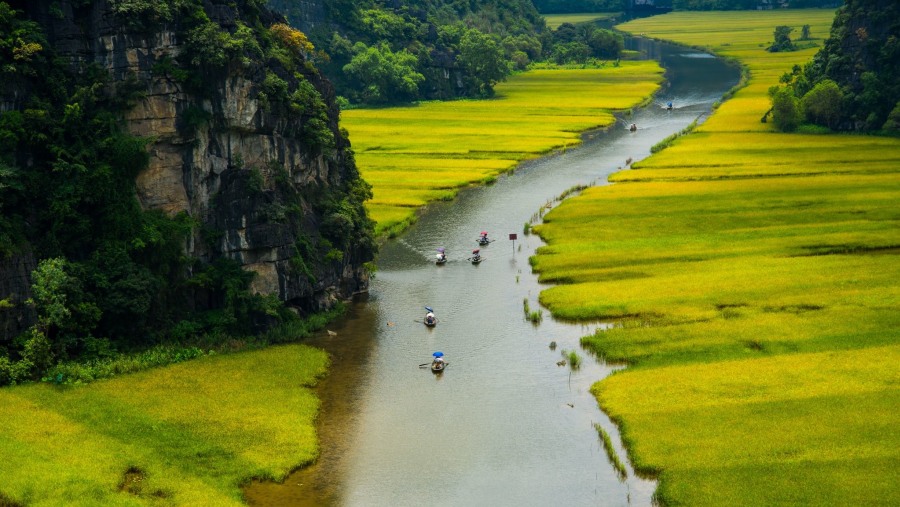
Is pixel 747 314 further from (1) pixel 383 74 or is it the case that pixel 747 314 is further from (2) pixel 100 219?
(1) pixel 383 74

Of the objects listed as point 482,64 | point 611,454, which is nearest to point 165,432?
point 611,454

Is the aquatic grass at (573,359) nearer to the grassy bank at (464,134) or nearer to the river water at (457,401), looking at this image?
the river water at (457,401)

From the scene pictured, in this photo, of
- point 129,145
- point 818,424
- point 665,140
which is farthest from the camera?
point 665,140

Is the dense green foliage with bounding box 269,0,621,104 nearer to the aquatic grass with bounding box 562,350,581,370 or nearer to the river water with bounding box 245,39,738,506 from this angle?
the river water with bounding box 245,39,738,506

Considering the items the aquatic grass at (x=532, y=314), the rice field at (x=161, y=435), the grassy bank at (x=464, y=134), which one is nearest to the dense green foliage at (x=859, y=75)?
the grassy bank at (x=464, y=134)

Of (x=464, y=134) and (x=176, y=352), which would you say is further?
(x=464, y=134)

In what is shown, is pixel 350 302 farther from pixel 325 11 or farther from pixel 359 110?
pixel 325 11

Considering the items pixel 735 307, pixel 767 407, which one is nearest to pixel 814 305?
pixel 735 307
